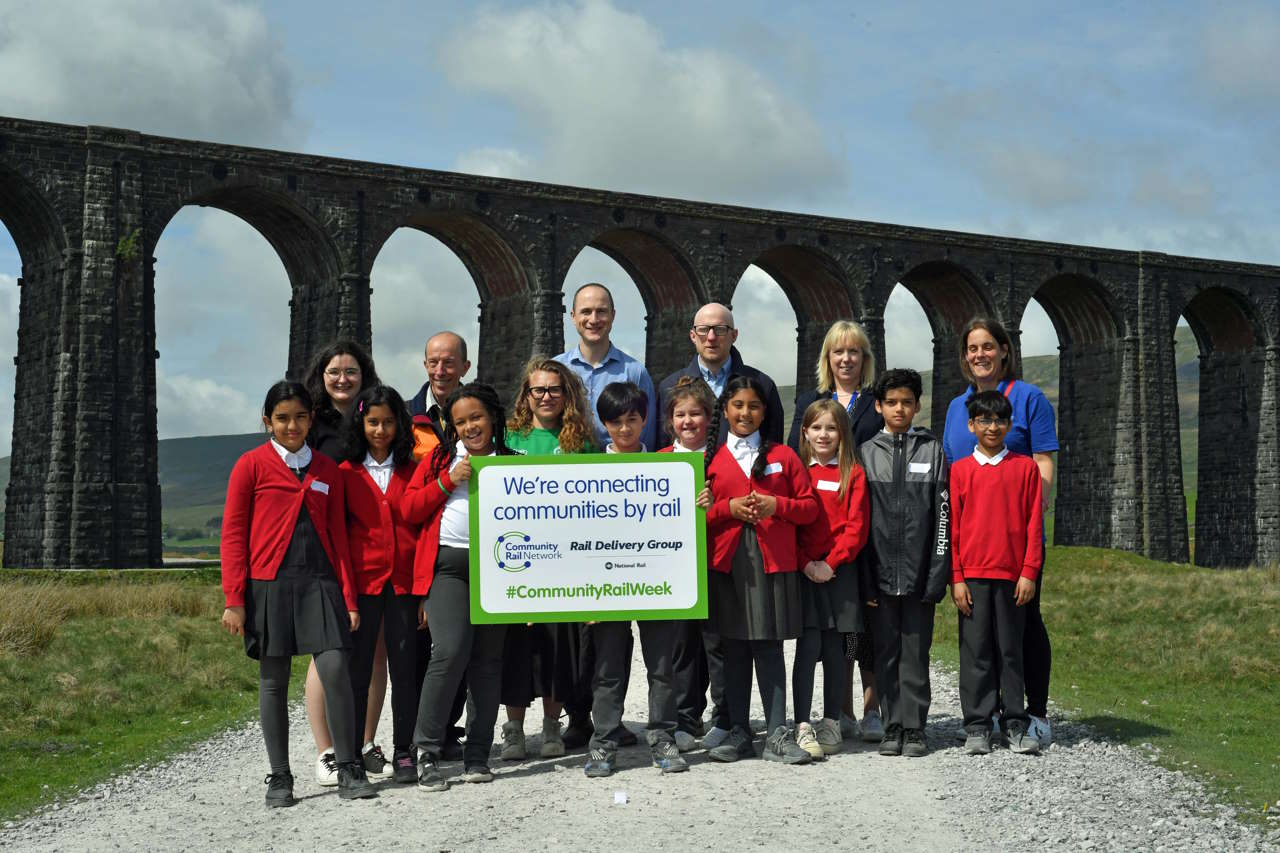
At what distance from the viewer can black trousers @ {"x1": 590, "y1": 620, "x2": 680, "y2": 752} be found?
697 cm

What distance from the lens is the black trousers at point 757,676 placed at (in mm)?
7234

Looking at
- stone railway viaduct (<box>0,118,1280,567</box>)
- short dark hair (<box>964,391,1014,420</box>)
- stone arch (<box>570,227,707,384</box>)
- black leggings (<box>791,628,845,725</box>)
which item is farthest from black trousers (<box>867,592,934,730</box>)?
stone arch (<box>570,227,707,384</box>)

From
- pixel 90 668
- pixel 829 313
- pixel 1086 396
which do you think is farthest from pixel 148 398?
pixel 1086 396

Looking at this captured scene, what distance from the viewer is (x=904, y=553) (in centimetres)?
758

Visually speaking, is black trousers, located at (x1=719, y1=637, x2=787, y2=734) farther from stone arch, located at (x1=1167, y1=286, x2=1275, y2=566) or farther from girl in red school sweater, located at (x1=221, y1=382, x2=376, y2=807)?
stone arch, located at (x1=1167, y1=286, x2=1275, y2=566)

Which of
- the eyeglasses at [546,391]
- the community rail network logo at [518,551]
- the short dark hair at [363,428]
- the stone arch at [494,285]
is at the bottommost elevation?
the community rail network logo at [518,551]

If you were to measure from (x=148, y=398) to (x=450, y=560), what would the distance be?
60.7 feet

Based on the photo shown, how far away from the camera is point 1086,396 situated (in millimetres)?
36438

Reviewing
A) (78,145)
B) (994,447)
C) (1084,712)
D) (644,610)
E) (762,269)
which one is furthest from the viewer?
(762,269)

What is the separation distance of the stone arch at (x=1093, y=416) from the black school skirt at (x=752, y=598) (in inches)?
1150

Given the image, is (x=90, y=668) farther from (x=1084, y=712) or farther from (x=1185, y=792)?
(x=1185, y=792)

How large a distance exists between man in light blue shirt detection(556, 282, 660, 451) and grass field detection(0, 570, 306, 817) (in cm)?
342

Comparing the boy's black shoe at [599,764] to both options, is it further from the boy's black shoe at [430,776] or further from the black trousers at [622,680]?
the boy's black shoe at [430,776]

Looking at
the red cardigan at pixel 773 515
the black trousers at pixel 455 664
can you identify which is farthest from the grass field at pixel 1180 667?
the black trousers at pixel 455 664
